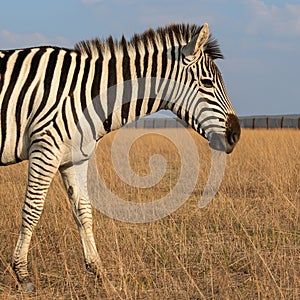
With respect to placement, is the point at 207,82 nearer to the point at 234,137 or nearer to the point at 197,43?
the point at 197,43

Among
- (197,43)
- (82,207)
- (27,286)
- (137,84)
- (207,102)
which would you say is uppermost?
(197,43)

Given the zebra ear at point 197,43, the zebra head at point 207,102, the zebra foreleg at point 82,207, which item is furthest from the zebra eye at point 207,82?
the zebra foreleg at point 82,207

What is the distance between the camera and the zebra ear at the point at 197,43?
193 inches

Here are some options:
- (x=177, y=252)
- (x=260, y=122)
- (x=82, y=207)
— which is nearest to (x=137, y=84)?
(x=82, y=207)

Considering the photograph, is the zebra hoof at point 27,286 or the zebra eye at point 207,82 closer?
the zebra hoof at point 27,286

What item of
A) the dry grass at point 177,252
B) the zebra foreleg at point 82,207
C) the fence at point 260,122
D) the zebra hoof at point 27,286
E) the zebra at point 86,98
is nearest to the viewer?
the dry grass at point 177,252

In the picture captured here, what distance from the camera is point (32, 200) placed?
Answer: 16.0 feet

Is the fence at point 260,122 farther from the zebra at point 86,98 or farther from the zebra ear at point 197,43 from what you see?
the zebra ear at point 197,43

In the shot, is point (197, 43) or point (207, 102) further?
point (207, 102)

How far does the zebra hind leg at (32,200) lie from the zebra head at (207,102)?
144cm

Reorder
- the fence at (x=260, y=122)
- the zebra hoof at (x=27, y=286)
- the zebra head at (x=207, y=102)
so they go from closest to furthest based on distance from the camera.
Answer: the zebra hoof at (x=27, y=286) → the zebra head at (x=207, y=102) → the fence at (x=260, y=122)

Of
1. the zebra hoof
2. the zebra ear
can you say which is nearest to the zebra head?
the zebra ear

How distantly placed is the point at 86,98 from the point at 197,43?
1.17 metres

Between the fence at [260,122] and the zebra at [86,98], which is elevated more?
the zebra at [86,98]
